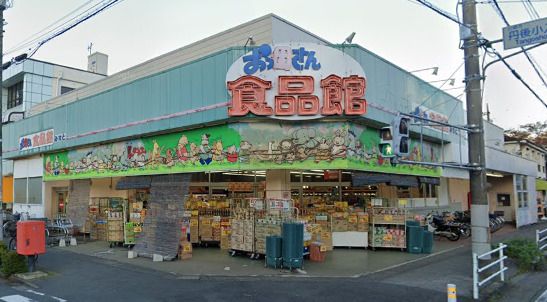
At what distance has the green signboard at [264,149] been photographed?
1375 centimetres

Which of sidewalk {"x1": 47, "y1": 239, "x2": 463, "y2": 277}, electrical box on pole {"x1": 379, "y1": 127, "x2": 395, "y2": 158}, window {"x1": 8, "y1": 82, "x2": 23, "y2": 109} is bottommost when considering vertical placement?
sidewalk {"x1": 47, "y1": 239, "x2": 463, "y2": 277}

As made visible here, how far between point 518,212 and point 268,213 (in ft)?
65.0

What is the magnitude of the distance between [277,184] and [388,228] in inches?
188

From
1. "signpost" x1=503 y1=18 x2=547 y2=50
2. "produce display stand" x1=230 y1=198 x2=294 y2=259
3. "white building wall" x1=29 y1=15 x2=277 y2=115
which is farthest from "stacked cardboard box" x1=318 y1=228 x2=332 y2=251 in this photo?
"signpost" x1=503 y1=18 x2=547 y2=50

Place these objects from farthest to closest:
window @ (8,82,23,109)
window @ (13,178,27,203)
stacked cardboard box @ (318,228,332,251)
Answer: window @ (8,82,23,109) → window @ (13,178,27,203) → stacked cardboard box @ (318,228,332,251)

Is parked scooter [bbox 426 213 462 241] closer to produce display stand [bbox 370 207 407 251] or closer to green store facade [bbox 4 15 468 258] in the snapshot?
green store facade [bbox 4 15 468 258]

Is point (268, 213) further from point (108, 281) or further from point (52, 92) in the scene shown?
point (52, 92)

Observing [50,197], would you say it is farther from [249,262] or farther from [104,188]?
[249,262]

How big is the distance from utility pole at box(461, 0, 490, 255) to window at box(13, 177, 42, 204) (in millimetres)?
23032

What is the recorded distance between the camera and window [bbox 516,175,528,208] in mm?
28225

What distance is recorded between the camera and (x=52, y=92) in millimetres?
35719

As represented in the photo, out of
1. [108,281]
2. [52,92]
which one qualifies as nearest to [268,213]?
[108,281]

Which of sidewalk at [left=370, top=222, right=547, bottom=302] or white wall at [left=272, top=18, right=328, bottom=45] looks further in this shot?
white wall at [left=272, top=18, right=328, bottom=45]

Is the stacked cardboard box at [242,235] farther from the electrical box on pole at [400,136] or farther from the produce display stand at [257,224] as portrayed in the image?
the electrical box on pole at [400,136]
